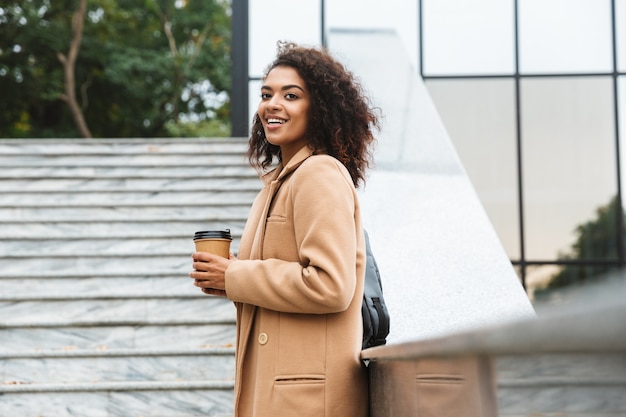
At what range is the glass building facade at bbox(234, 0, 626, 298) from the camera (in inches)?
464

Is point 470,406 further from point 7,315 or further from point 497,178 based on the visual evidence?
point 497,178

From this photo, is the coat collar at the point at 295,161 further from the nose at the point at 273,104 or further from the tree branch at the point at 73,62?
the tree branch at the point at 73,62

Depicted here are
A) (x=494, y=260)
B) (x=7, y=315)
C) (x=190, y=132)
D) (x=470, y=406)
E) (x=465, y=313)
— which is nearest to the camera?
(x=470, y=406)

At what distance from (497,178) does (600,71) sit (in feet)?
7.03

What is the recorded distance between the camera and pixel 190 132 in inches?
904

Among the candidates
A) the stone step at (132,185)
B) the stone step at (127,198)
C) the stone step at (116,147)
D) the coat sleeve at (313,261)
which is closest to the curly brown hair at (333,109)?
the coat sleeve at (313,261)

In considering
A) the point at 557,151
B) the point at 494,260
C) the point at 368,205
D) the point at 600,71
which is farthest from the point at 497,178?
the point at 494,260

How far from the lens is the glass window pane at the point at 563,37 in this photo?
470 inches

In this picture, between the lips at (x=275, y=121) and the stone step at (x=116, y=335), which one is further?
the stone step at (x=116, y=335)

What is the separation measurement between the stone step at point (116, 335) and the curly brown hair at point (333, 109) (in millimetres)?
3547

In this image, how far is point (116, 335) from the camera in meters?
5.98

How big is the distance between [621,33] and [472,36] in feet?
6.97

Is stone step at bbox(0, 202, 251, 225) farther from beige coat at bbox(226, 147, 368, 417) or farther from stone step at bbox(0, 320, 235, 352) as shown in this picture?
beige coat at bbox(226, 147, 368, 417)

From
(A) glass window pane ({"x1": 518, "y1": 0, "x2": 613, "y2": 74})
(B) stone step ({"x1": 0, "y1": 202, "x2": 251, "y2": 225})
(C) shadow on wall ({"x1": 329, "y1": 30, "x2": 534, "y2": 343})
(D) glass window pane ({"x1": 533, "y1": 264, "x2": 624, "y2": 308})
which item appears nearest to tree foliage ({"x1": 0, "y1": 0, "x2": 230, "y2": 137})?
(A) glass window pane ({"x1": 518, "y1": 0, "x2": 613, "y2": 74})
